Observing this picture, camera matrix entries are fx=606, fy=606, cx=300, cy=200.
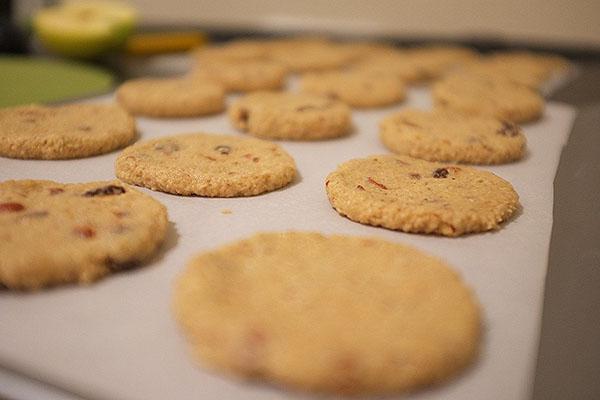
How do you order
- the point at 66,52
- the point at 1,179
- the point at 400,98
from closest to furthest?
the point at 1,179 → the point at 400,98 → the point at 66,52

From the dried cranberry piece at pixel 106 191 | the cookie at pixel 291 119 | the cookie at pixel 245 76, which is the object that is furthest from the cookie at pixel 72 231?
the cookie at pixel 245 76

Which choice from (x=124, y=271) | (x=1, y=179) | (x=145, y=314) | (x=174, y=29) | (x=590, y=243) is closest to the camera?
(x=145, y=314)

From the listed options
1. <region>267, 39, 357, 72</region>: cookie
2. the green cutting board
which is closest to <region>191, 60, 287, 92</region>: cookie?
<region>267, 39, 357, 72</region>: cookie

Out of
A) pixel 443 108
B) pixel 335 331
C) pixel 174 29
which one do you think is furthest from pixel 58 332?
pixel 174 29

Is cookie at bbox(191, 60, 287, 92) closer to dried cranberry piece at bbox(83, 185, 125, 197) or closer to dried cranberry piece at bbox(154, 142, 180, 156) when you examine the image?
dried cranberry piece at bbox(154, 142, 180, 156)

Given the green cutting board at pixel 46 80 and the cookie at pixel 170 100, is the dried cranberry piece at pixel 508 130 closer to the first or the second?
the cookie at pixel 170 100

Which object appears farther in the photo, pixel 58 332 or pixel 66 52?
pixel 66 52

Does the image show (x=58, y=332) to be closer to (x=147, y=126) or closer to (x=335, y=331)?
(x=335, y=331)
